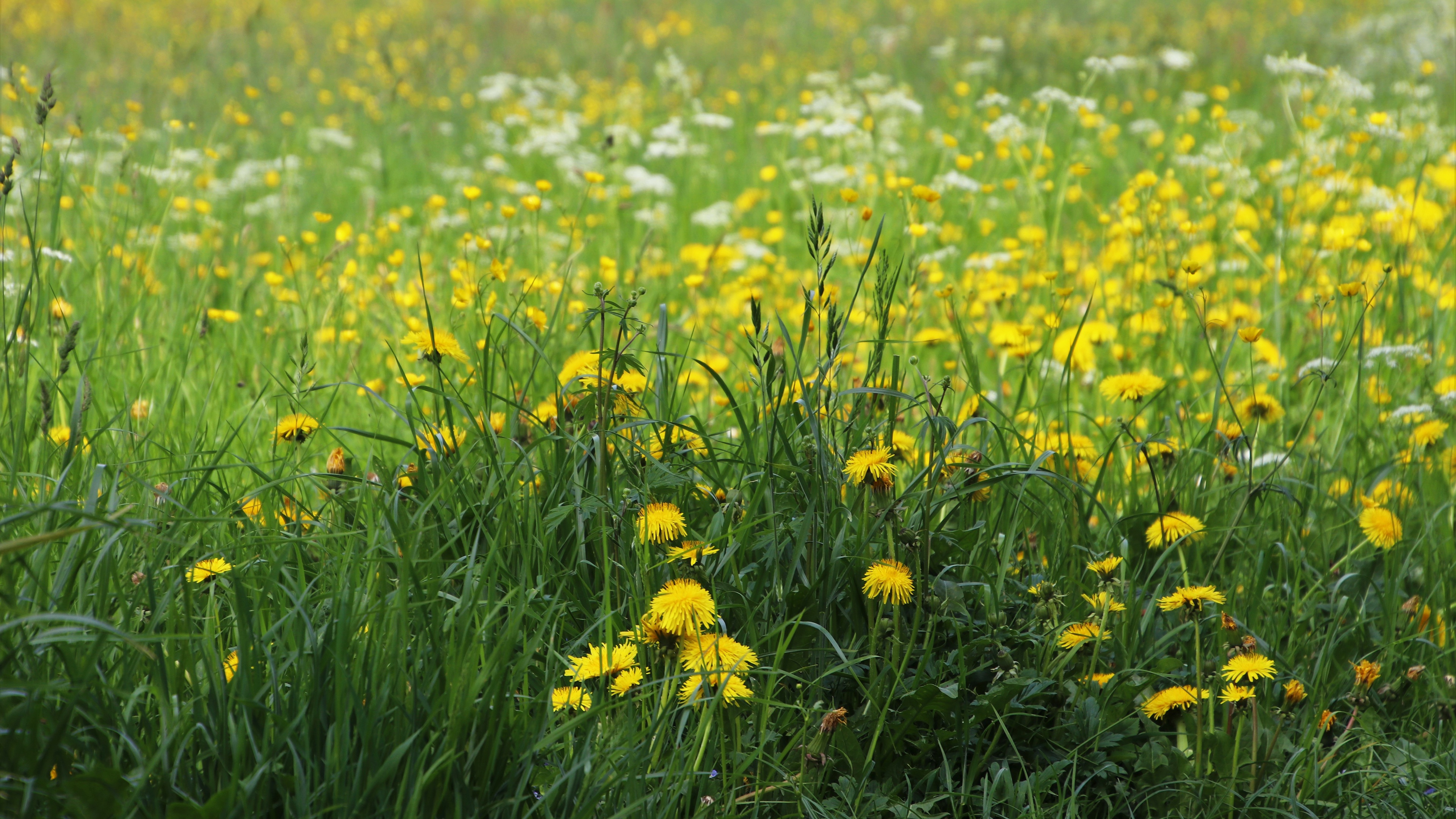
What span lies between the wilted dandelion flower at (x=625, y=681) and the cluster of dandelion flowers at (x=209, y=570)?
55 cm

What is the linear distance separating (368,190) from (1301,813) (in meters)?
4.85

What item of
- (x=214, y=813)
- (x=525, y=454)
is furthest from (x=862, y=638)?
(x=214, y=813)

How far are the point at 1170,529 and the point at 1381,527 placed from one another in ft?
1.35

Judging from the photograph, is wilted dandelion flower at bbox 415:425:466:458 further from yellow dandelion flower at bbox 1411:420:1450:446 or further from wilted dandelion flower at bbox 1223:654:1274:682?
yellow dandelion flower at bbox 1411:420:1450:446

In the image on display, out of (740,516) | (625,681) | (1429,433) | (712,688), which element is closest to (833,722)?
(712,688)

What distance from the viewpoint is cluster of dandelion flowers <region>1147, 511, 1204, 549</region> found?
187cm

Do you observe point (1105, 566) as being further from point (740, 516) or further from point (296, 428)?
point (296, 428)

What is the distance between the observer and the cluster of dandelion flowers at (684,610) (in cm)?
145

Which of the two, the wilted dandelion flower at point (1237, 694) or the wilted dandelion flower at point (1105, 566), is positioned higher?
the wilted dandelion flower at point (1105, 566)

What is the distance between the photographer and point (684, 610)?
4.75 feet

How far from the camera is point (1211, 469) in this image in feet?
7.47

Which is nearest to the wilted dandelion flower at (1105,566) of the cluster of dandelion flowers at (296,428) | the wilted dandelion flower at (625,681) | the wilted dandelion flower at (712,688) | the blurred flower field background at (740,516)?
the blurred flower field background at (740,516)

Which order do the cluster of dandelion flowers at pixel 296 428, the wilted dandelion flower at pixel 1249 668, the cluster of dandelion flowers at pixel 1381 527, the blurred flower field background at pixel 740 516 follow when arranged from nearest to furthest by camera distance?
the blurred flower field background at pixel 740 516 < the wilted dandelion flower at pixel 1249 668 < the cluster of dandelion flowers at pixel 296 428 < the cluster of dandelion flowers at pixel 1381 527

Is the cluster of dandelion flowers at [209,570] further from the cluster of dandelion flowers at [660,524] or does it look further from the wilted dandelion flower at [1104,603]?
the wilted dandelion flower at [1104,603]
